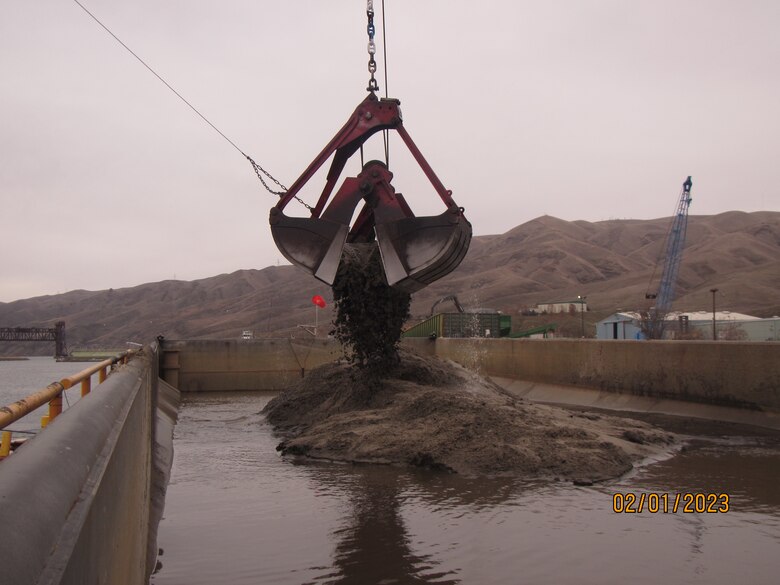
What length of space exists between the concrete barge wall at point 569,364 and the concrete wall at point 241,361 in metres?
0.03

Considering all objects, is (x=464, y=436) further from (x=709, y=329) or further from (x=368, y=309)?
(x=709, y=329)

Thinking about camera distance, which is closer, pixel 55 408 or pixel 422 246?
pixel 55 408

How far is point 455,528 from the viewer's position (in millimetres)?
5379

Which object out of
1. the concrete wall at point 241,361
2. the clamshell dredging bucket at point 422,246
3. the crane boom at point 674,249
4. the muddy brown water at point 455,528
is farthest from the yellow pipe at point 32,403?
the crane boom at point 674,249

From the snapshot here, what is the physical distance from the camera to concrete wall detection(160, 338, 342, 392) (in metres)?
21.8

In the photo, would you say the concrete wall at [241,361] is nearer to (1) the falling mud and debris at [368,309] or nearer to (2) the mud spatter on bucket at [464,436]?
(1) the falling mud and debris at [368,309]

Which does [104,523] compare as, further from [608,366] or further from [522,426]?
[608,366]

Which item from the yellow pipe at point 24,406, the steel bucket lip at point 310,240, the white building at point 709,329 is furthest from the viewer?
the white building at point 709,329

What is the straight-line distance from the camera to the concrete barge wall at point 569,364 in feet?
34.8

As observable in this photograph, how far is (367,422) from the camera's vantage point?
30.1ft

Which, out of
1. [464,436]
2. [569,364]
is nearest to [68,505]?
[464,436]

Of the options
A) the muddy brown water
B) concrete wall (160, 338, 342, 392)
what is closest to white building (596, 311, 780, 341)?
concrete wall (160, 338, 342, 392)
